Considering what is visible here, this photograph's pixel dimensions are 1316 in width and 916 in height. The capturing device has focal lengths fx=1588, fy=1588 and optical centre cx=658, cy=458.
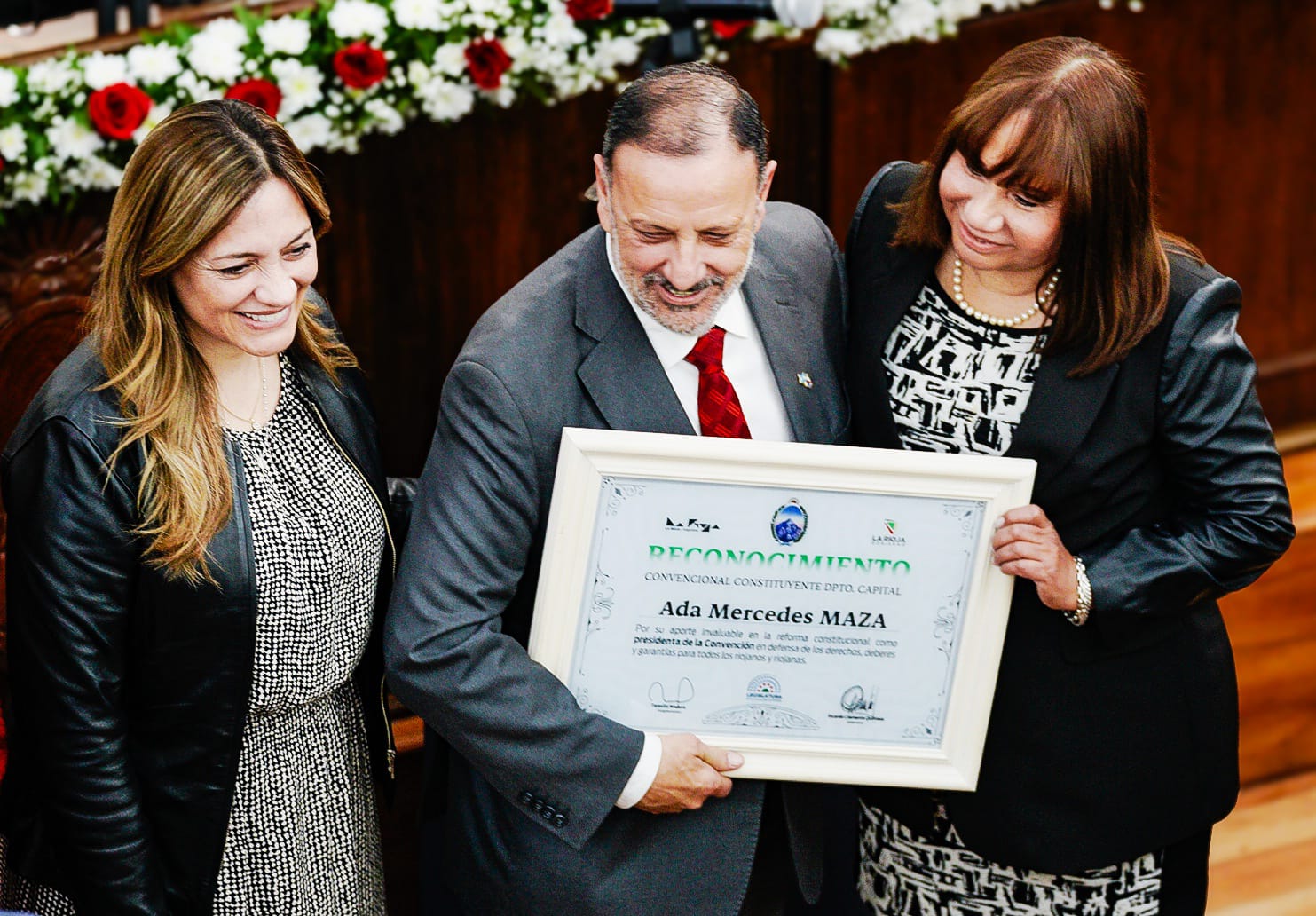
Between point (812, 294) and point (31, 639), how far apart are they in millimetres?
1067

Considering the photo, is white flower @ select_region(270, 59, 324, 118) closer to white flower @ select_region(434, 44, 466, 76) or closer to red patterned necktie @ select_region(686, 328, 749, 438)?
white flower @ select_region(434, 44, 466, 76)

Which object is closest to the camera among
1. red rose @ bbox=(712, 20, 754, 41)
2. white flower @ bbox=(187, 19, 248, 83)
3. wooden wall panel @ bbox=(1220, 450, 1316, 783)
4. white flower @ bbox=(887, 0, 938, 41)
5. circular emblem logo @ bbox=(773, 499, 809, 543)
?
circular emblem logo @ bbox=(773, 499, 809, 543)

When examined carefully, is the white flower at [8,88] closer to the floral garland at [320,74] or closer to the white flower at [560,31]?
the floral garland at [320,74]

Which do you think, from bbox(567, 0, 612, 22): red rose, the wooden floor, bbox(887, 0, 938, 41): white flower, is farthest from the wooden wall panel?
bbox(567, 0, 612, 22): red rose

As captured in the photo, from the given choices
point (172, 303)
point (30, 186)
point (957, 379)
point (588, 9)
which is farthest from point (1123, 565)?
point (30, 186)

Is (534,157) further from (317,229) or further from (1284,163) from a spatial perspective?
(1284,163)

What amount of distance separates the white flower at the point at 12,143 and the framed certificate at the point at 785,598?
1.46m

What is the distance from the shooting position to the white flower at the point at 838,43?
3.34 m

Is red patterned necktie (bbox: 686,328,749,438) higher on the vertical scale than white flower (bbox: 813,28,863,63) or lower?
lower

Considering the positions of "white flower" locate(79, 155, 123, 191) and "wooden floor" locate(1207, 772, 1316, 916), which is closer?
"white flower" locate(79, 155, 123, 191)

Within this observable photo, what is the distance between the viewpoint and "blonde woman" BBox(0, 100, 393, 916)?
1.82 m

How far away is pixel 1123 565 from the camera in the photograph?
6.48 ft

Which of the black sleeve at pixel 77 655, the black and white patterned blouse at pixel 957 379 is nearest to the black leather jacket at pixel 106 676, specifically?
the black sleeve at pixel 77 655

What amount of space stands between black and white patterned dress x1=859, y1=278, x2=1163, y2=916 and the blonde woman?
28.7 inches
